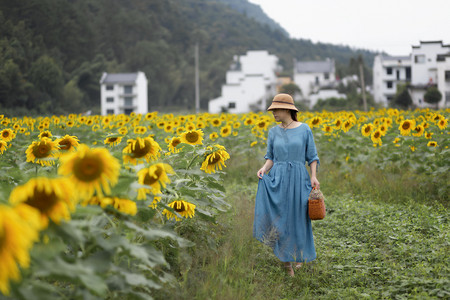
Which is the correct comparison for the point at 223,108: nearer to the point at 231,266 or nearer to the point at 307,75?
the point at 307,75

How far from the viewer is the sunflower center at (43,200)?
1.79 metres

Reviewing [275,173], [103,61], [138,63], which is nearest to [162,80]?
[138,63]

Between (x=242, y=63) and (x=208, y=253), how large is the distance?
179 ft

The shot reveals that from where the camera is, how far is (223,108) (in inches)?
1966

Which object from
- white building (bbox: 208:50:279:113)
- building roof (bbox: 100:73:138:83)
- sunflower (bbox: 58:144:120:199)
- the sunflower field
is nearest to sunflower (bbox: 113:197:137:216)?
the sunflower field

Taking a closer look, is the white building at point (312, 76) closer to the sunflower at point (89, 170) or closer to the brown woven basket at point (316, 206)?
the brown woven basket at point (316, 206)

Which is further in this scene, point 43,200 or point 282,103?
point 282,103

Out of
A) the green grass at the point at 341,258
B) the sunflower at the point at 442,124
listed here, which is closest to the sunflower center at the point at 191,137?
the green grass at the point at 341,258

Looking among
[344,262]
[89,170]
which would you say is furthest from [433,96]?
[89,170]

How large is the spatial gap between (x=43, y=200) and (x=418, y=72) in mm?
53227

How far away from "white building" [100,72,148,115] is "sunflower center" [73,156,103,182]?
171 feet

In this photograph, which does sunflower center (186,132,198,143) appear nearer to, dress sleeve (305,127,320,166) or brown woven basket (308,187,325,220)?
dress sleeve (305,127,320,166)

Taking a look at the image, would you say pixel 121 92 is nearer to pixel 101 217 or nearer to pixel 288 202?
pixel 288 202

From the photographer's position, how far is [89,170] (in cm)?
205
